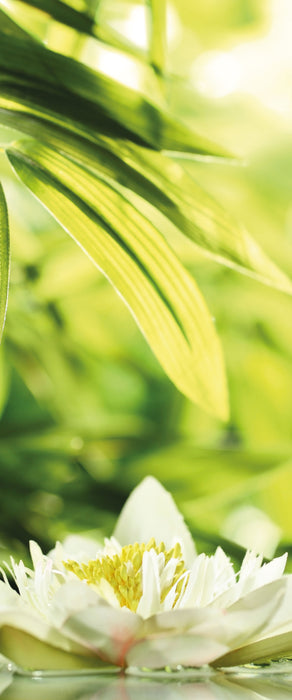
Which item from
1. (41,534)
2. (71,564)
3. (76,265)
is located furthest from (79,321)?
(71,564)

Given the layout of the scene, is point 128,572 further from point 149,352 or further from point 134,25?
point 134,25

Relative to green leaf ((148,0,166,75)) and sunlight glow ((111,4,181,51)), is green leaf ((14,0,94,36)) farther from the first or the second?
sunlight glow ((111,4,181,51))

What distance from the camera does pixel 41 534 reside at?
0.49m

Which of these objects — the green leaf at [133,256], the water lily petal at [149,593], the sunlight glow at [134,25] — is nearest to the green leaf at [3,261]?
the green leaf at [133,256]

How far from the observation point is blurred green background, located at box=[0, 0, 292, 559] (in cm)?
52

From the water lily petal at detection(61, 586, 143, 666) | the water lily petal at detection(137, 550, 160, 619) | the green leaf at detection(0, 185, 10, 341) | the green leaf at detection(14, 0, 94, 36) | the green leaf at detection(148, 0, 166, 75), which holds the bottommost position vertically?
the water lily petal at detection(61, 586, 143, 666)

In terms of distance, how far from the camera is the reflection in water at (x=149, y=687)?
0.25m

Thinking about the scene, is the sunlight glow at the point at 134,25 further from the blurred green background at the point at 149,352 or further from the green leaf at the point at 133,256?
the green leaf at the point at 133,256

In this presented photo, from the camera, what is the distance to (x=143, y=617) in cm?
24

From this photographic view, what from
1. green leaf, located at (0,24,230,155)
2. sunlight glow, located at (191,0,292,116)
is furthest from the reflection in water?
sunlight glow, located at (191,0,292,116)

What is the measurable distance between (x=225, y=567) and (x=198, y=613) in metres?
0.06

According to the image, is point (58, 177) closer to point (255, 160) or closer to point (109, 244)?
point (109, 244)

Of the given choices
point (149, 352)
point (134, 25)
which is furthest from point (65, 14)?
point (149, 352)

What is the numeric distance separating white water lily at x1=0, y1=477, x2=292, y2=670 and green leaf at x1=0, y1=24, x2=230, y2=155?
0.73 feet
